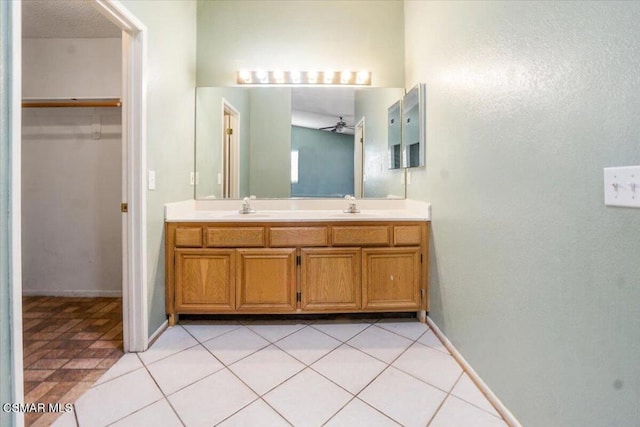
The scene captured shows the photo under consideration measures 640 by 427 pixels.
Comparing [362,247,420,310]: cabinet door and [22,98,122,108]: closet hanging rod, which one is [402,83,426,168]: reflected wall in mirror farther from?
[22,98,122,108]: closet hanging rod

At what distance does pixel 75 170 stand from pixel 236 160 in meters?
1.47

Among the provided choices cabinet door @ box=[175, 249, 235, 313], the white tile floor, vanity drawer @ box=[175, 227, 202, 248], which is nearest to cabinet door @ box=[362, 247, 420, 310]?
the white tile floor

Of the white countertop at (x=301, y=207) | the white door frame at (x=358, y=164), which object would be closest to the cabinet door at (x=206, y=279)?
the white countertop at (x=301, y=207)

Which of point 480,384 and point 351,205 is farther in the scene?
point 351,205

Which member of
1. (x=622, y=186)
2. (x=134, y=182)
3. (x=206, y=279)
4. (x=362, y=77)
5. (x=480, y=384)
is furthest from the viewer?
(x=362, y=77)

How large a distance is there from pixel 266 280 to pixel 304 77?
1.75 metres

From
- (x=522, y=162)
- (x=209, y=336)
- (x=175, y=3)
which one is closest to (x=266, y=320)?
(x=209, y=336)

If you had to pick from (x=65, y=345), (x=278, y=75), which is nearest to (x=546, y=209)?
(x=278, y=75)

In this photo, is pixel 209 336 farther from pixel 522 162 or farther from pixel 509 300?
pixel 522 162

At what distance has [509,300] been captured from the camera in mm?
1216

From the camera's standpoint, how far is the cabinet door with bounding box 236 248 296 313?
2033mm

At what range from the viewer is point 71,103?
2.53m

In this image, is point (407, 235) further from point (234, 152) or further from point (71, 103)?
point (71, 103)

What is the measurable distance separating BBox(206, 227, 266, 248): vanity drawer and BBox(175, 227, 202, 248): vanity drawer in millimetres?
63
